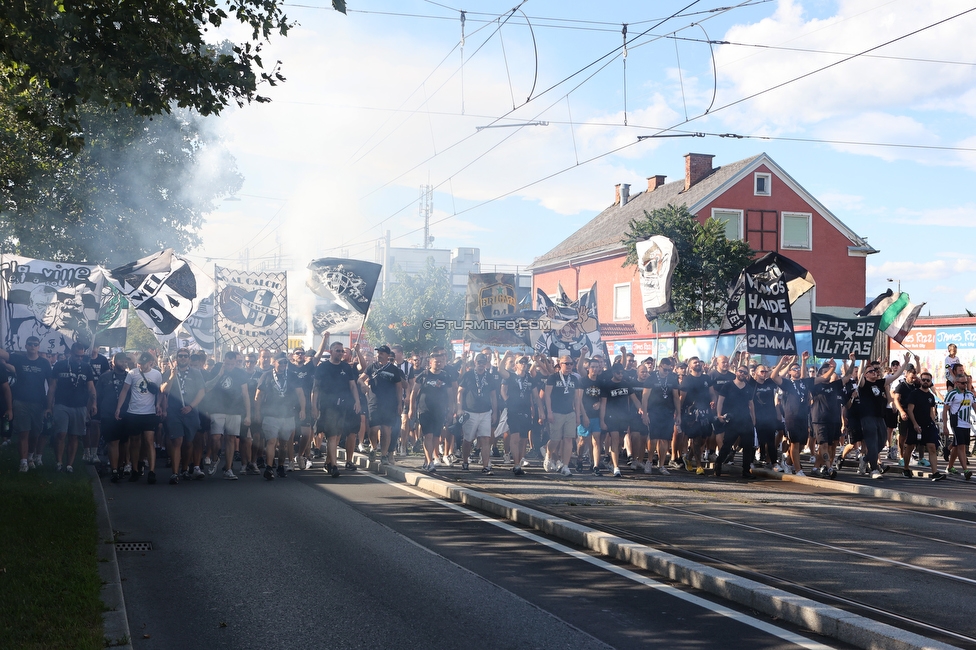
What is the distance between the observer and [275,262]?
76.6 meters

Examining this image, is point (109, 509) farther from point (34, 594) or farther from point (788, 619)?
point (788, 619)

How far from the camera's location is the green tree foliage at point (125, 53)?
8797 mm

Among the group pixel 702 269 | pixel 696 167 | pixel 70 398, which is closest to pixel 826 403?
pixel 70 398

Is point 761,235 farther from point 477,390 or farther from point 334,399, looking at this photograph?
point 334,399

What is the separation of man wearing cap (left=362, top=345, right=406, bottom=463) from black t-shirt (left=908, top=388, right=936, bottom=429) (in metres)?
8.23

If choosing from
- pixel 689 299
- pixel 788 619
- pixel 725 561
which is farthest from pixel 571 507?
pixel 689 299

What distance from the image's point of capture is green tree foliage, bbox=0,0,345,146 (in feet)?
28.9

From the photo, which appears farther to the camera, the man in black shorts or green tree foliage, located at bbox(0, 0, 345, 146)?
the man in black shorts

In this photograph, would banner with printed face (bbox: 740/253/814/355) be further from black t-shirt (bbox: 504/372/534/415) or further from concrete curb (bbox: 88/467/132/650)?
concrete curb (bbox: 88/467/132/650)

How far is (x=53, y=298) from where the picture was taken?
1691cm

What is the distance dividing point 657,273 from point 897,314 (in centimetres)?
441

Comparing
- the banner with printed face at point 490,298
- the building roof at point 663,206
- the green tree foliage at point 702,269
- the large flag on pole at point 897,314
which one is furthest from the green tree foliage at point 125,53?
the building roof at point 663,206

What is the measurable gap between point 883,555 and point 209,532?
20.4ft

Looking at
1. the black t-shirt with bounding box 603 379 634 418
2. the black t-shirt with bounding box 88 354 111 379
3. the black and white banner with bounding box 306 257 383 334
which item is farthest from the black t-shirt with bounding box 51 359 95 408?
the black t-shirt with bounding box 603 379 634 418
